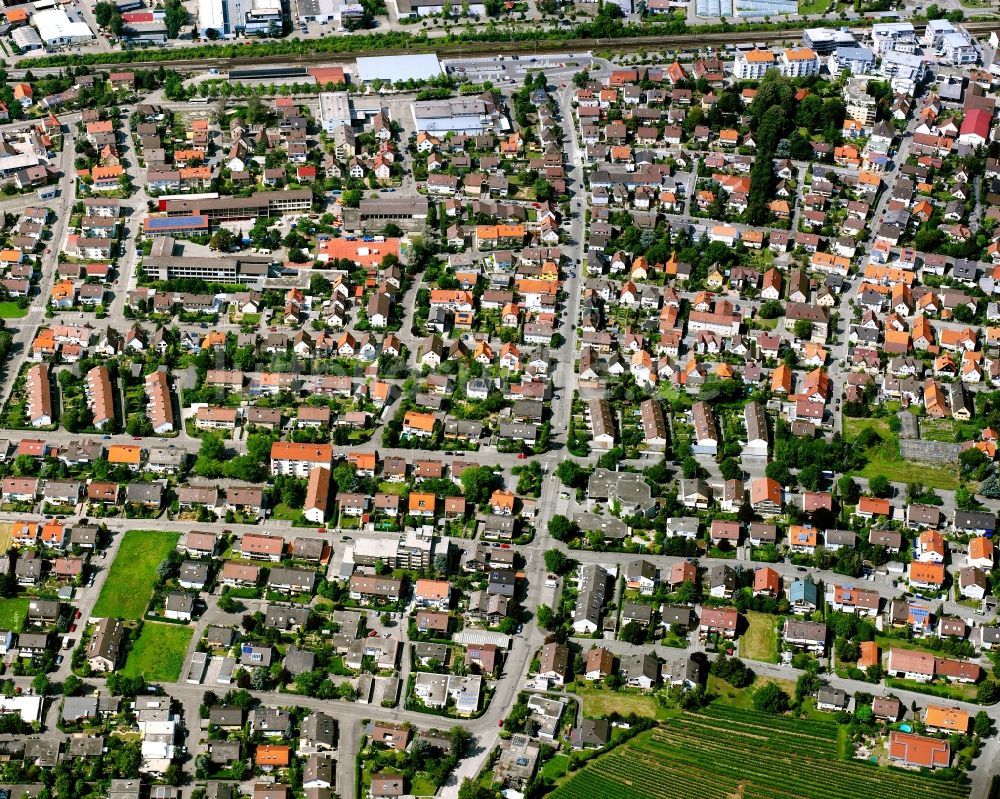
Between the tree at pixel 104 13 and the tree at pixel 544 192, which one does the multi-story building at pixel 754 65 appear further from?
the tree at pixel 104 13

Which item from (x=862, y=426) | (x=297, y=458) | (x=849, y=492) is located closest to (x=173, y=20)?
(x=297, y=458)

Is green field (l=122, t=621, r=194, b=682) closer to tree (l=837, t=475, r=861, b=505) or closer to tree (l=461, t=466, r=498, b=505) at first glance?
tree (l=461, t=466, r=498, b=505)

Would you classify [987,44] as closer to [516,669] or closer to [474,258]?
[474,258]

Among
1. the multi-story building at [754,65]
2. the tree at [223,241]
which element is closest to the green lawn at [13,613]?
the tree at [223,241]

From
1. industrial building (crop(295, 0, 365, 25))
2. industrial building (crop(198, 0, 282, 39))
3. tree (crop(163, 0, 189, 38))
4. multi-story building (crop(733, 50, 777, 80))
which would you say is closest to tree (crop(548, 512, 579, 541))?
multi-story building (crop(733, 50, 777, 80))

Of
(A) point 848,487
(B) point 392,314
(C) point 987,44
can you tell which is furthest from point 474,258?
(C) point 987,44
